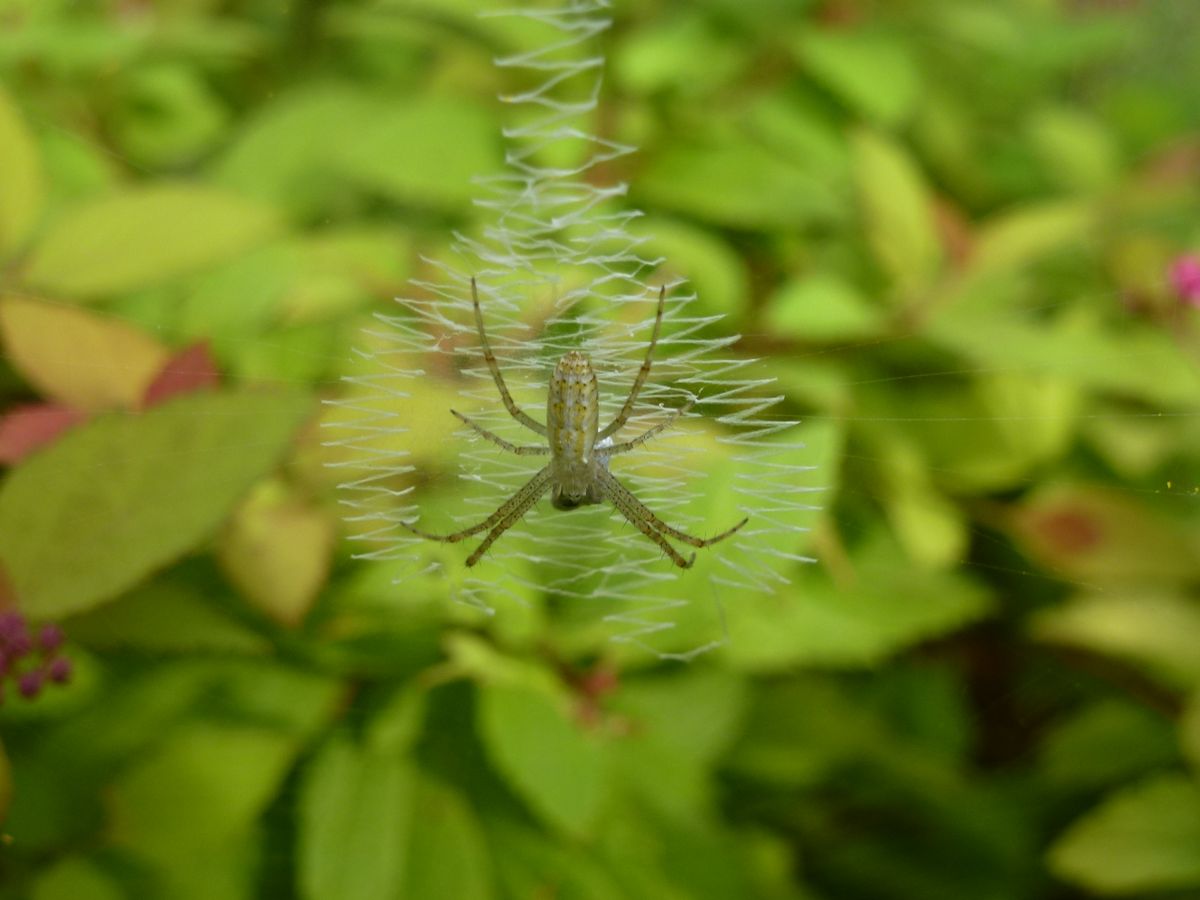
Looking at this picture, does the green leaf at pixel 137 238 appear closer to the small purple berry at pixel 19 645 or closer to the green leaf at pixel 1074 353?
the small purple berry at pixel 19 645

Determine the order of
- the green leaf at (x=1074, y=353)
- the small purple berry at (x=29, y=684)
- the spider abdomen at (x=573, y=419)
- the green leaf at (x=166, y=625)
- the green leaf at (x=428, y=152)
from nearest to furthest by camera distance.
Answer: the small purple berry at (x=29, y=684)
the green leaf at (x=166, y=625)
the spider abdomen at (x=573, y=419)
the green leaf at (x=1074, y=353)
the green leaf at (x=428, y=152)

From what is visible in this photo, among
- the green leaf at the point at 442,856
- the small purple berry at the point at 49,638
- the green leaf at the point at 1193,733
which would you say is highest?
the small purple berry at the point at 49,638

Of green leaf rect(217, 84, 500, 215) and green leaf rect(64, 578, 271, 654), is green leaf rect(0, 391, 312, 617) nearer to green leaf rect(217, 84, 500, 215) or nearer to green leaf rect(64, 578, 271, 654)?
green leaf rect(64, 578, 271, 654)

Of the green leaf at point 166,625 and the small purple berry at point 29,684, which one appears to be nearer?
the small purple berry at point 29,684

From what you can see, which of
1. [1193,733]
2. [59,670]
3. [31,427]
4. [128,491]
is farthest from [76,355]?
[1193,733]

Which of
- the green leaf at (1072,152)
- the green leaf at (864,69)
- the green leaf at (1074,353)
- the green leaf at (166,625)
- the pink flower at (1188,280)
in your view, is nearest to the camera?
the green leaf at (166,625)

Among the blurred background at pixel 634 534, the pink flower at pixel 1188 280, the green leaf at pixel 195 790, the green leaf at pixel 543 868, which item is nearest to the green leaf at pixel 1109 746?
the blurred background at pixel 634 534

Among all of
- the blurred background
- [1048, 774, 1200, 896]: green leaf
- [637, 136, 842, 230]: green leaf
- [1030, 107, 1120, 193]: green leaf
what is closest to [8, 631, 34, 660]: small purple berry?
the blurred background
